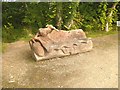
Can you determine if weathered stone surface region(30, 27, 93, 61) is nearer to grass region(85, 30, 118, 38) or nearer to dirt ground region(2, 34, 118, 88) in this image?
dirt ground region(2, 34, 118, 88)

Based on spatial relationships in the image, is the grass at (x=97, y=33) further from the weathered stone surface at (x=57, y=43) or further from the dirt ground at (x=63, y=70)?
the weathered stone surface at (x=57, y=43)

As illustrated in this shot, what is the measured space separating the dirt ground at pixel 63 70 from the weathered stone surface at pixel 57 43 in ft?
0.39

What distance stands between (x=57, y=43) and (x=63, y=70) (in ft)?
2.53

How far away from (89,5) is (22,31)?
1.84 meters

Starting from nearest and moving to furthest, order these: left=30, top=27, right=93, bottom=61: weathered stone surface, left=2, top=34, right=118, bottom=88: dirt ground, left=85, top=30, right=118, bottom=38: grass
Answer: left=2, top=34, right=118, bottom=88: dirt ground → left=30, top=27, right=93, bottom=61: weathered stone surface → left=85, top=30, right=118, bottom=38: grass

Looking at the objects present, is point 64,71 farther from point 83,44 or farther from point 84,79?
point 83,44

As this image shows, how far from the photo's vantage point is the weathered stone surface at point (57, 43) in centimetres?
508

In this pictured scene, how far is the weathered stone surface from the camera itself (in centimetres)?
508

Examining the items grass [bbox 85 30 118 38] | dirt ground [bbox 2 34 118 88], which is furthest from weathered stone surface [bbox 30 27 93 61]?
grass [bbox 85 30 118 38]

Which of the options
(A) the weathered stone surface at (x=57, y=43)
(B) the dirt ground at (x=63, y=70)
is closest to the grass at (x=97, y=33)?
(B) the dirt ground at (x=63, y=70)

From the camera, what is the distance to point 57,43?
525 centimetres

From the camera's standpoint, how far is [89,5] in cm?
695

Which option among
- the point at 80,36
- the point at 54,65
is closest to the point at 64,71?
the point at 54,65

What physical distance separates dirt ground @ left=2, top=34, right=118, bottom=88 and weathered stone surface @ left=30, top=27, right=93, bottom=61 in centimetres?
12
